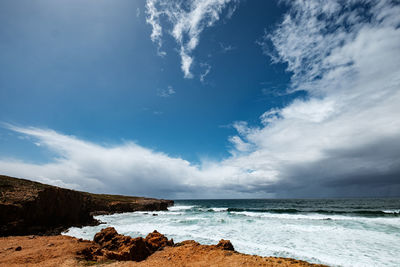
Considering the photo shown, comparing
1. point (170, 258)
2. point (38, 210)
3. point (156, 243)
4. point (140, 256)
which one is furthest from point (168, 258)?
point (38, 210)

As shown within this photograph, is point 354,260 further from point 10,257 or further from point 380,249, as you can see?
point 10,257

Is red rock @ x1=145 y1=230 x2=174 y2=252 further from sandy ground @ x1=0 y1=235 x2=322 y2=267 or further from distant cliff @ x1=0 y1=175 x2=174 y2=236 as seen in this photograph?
distant cliff @ x1=0 y1=175 x2=174 y2=236

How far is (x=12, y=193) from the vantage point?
1930cm

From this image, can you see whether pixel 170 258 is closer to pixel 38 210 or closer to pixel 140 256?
pixel 140 256

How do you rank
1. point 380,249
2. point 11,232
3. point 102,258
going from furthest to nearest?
1. point 11,232
2. point 380,249
3. point 102,258

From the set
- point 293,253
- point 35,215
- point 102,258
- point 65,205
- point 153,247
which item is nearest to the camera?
point 102,258

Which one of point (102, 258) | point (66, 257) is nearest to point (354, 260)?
point (102, 258)

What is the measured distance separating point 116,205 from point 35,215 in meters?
27.4

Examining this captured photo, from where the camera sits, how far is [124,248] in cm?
880

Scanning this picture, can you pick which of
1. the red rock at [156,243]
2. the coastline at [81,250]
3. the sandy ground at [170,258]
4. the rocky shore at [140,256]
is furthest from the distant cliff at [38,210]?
the red rock at [156,243]

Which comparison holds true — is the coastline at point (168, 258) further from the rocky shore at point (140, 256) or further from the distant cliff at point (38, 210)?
the distant cliff at point (38, 210)

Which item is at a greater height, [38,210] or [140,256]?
[38,210]

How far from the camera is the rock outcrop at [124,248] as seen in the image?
8.27 metres

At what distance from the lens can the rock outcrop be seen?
27.1ft
